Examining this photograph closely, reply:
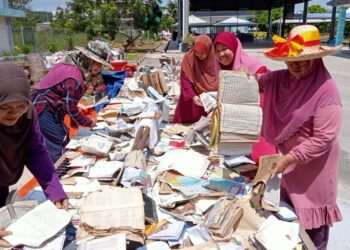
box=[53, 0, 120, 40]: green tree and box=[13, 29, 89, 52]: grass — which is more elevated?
box=[53, 0, 120, 40]: green tree

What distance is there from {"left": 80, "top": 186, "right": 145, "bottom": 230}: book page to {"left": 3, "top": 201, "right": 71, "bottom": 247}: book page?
14 centimetres

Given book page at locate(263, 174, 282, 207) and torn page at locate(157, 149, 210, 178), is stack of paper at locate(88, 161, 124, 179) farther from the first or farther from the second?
book page at locate(263, 174, 282, 207)

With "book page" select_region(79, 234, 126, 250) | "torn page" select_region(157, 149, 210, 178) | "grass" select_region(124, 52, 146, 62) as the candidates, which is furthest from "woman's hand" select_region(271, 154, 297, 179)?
"grass" select_region(124, 52, 146, 62)

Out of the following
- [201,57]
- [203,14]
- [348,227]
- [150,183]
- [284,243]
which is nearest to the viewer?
[284,243]

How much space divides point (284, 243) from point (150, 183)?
2.64 feet

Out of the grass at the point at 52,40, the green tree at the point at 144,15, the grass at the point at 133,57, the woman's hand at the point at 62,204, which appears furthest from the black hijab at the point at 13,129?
the green tree at the point at 144,15

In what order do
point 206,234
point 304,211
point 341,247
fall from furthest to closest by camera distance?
1. point 341,247
2. point 304,211
3. point 206,234

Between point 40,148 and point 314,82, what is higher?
point 314,82

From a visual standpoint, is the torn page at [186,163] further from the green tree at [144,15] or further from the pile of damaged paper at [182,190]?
the green tree at [144,15]

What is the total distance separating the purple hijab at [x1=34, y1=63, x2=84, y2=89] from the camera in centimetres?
245

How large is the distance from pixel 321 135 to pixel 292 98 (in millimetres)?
228

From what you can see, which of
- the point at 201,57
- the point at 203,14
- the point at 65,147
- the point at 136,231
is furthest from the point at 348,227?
the point at 203,14

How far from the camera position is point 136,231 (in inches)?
55.2

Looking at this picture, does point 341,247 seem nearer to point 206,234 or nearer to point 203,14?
point 206,234
